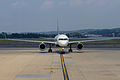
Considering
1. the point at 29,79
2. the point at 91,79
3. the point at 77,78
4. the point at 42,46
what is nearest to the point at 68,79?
the point at 77,78

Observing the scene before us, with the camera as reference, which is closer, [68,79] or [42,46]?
[68,79]

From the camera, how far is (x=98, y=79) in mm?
12812

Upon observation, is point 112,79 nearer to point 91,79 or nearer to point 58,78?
point 91,79

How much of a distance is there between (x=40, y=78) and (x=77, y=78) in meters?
2.48

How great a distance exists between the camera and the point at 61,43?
3462 cm

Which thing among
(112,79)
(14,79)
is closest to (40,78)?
(14,79)

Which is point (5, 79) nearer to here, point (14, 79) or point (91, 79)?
point (14, 79)

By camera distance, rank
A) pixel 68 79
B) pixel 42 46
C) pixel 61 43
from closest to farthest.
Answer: pixel 68 79 → pixel 61 43 → pixel 42 46

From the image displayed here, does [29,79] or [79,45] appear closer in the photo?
[29,79]

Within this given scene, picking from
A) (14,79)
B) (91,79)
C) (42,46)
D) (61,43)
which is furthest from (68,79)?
(42,46)

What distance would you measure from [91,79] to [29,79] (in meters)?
4.04

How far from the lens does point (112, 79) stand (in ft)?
41.9

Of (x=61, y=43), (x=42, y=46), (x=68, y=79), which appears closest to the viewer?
(x=68, y=79)

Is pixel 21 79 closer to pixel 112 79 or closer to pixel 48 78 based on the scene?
pixel 48 78
